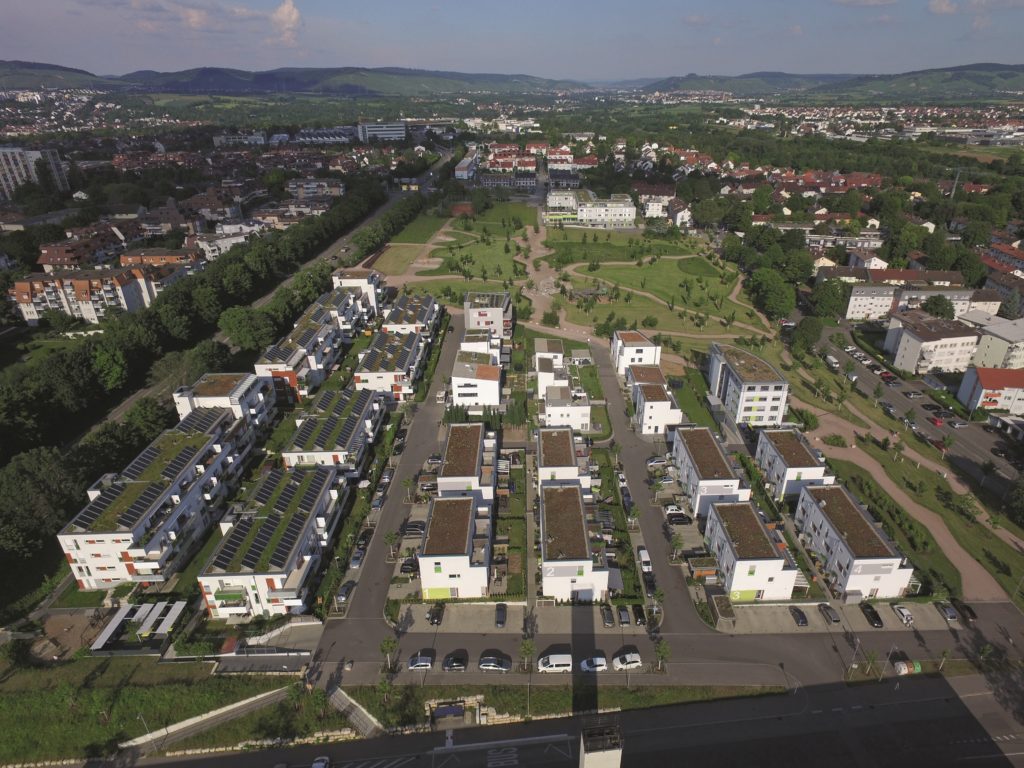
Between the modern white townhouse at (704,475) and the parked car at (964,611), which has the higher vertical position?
the modern white townhouse at (704,475)

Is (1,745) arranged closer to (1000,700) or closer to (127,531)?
(127,531)

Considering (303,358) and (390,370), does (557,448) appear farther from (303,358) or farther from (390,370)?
(303,358)

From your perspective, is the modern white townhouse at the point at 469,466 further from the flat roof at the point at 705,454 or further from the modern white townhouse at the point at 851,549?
the modern white townhouse at the point at 851,549

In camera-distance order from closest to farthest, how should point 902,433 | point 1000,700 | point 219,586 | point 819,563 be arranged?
1. point 1000,700
2. point 219,586
3. point 819,563
4. point 902,433

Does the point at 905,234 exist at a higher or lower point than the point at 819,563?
higher

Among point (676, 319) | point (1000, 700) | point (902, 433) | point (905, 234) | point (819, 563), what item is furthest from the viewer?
point (905, 234)

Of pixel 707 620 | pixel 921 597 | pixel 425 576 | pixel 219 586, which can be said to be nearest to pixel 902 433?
pixel 921 597

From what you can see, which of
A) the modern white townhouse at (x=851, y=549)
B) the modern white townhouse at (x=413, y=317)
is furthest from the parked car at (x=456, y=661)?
the modern white townhouse at (x=413, y=317)
